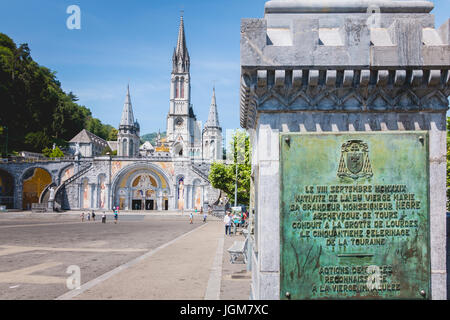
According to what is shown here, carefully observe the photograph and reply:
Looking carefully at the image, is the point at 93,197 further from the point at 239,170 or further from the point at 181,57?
the point at 181,57

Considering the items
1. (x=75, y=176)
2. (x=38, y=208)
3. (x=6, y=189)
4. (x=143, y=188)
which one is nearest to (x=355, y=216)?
(x=38, y=208)

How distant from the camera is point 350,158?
16.5ft

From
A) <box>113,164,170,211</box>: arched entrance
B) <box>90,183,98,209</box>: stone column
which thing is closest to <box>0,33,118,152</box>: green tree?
<box>90,183,98,209</box>: stone column

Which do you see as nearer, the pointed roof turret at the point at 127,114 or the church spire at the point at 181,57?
the pointed roof turret at the point at 127,114

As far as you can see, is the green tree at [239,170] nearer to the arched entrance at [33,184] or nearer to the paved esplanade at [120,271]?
the paved esplanade at [120,271]

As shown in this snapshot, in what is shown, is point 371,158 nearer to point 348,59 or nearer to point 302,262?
point 348,59

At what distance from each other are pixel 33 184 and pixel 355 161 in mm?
63965

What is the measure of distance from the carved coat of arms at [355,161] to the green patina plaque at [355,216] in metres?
0.01

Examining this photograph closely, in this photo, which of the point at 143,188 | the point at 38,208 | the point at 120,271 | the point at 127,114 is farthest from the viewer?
the point at 127,114

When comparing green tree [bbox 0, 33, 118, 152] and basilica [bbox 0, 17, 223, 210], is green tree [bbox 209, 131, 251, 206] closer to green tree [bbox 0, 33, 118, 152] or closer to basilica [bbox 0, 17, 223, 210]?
basilica [bbox 0, 17, 223, 210]

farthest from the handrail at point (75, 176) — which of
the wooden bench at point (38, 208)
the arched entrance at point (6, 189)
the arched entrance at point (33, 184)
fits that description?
the arched entrance at point (6, 189)

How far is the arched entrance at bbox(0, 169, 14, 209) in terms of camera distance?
5734 cm

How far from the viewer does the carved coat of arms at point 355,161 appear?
5000 mm
